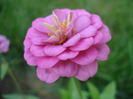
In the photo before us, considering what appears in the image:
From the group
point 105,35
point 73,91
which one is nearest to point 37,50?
point 105,35

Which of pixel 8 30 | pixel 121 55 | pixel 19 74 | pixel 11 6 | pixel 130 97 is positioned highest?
pixel 11 6

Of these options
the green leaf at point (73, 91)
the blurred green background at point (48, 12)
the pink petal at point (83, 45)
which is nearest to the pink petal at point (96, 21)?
the pink petal at point (83, 45)

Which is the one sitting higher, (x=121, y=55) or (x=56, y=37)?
(x=56, y=37)

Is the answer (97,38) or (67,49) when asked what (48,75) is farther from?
(97,38)

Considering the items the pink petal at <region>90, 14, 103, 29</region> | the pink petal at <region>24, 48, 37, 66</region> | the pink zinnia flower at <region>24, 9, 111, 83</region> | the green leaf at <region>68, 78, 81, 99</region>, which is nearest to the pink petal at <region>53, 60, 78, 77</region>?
the pink zinnia flower at <region>24, 9, 111, 83</region>

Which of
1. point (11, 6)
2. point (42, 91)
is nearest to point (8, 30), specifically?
point (11, 6)

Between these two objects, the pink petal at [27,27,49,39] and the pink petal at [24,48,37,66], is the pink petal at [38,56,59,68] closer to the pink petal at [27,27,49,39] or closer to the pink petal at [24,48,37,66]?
the pink petal at [24,48,37,66]

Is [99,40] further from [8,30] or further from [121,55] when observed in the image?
[8,30]
